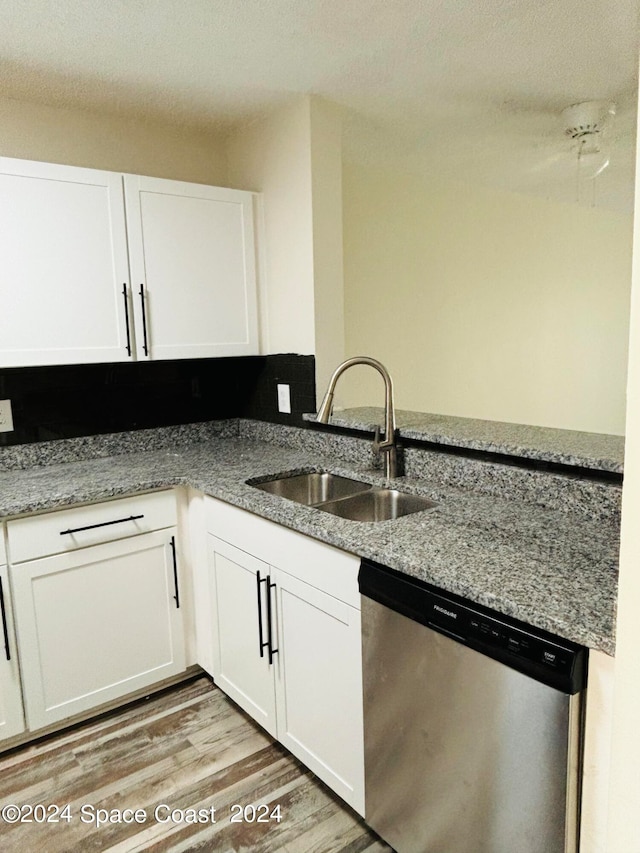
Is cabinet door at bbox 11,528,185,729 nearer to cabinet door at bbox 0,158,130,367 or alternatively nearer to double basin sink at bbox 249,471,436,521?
double basin sink at bbox 249,471,436,521

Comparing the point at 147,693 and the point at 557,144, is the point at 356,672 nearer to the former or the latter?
the point at 147,693

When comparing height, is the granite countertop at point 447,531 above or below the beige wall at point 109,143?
below

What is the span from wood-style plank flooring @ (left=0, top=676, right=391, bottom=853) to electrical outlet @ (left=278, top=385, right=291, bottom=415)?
121 centimetres

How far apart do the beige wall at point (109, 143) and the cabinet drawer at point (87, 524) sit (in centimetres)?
137

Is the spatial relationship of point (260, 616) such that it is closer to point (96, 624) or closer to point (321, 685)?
point (321, 685)

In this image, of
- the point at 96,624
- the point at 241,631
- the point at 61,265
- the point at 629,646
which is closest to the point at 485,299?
the point at 61,265

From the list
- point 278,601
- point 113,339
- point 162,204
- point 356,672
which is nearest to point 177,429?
point 113,339

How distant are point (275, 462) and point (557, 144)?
2.08 metres

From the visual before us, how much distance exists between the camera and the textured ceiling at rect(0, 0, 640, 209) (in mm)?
1694

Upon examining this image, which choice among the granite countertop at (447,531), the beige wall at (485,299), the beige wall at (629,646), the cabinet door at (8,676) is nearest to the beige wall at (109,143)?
the beige wall at (485,299)

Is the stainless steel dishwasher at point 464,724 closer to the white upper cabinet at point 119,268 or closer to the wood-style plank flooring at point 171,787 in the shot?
the wood-style plank flooring at point 171,787

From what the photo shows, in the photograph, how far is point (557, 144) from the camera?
2.91m

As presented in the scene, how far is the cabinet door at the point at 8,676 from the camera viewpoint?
1886 millimetres

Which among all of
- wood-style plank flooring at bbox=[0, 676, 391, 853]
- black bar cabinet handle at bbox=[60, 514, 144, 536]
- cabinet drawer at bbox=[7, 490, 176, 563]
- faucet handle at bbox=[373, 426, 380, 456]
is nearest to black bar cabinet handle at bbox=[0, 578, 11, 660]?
cabinet drawer at bbox=[7, 490, 176, 563]
